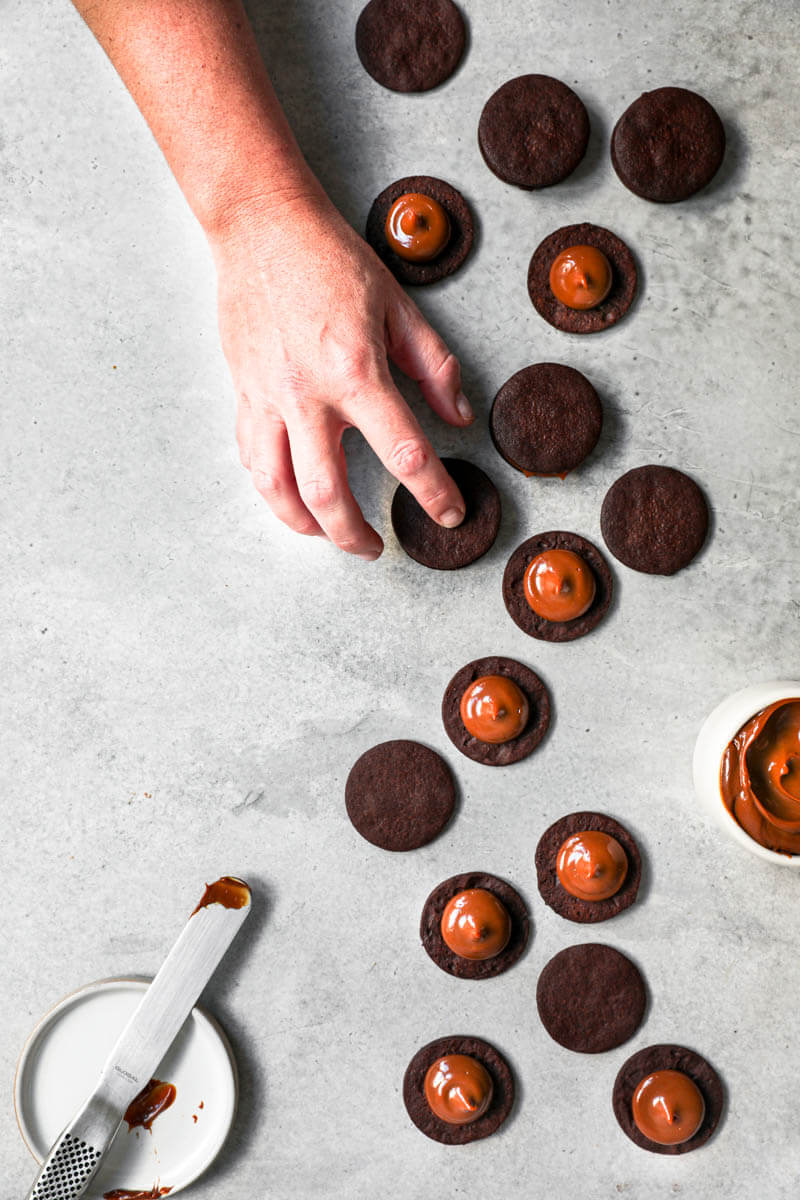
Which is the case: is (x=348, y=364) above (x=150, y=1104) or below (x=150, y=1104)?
above

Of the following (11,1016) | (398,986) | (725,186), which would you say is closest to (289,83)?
(725,186)

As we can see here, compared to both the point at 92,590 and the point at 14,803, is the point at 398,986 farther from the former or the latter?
the point at 92,590

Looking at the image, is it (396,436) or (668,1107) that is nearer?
(396,436)

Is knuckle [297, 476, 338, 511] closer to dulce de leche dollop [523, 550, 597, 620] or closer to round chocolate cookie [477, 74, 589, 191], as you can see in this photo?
dulce de leche dollop [523, 550, 597, 620]

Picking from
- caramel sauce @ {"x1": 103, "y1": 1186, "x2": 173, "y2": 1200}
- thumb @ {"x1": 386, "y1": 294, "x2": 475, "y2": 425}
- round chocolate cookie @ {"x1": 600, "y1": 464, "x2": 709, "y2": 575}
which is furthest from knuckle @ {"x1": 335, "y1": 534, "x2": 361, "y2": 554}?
caramel sauce @ {"x1": 103, "y1": 1186, "x2": 173, "y2": 1200}

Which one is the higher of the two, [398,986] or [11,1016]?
[11,1016]

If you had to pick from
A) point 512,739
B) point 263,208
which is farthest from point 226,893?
point 263,208

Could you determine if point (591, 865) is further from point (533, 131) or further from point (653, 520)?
point (533, 131)
